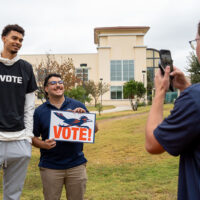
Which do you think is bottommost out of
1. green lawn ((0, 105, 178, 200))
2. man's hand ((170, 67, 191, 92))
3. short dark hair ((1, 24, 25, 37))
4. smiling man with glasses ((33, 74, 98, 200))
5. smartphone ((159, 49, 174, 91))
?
green lawn ((0, 105, 178, 200))

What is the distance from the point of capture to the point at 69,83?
60.7ft

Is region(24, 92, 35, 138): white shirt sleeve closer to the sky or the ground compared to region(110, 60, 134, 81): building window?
closer to the ground

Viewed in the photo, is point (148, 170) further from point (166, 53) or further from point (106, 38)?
point (106, 38)

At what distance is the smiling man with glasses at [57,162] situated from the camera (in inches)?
140

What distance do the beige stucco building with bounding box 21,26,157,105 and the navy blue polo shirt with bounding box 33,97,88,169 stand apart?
53.9m

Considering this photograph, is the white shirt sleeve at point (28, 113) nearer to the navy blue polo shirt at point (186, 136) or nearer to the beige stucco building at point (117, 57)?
the navy blue polo shirt at point (186, 136)

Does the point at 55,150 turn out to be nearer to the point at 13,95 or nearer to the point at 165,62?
the point at 13,95

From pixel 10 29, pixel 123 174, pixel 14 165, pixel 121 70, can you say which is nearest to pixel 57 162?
pixel 14 165

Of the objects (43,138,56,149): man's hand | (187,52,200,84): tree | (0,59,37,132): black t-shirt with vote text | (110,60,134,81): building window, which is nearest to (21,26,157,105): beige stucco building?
(110,60,134,81): building window

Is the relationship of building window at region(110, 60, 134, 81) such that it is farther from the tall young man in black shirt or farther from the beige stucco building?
the tall young man in black shirt

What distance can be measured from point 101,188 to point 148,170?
2.20 m

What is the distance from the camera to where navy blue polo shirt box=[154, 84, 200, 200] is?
1.52 m

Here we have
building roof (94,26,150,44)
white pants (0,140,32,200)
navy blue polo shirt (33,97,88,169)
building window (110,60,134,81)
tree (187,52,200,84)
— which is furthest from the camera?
building window (110,60,134,81)

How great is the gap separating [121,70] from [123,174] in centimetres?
5141
